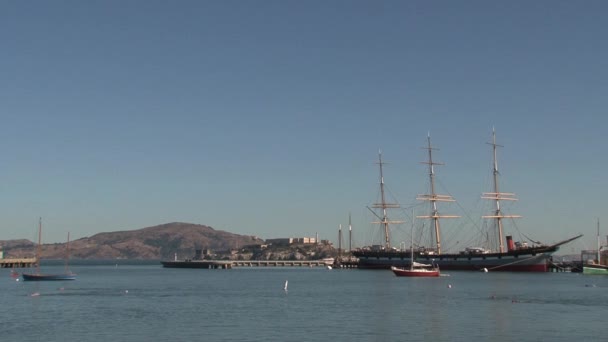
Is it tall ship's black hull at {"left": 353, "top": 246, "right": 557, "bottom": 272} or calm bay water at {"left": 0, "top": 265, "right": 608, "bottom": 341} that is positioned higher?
tall ship's black hull at {"left": 353, "top": 246, "right": 557, "bottom": 272}

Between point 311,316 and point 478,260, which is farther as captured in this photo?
point 478,260

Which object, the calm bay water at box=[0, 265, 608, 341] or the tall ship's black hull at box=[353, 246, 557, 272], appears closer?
the calm bay water at box=[0, 265, 608, 341]

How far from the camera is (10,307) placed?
66250 mm

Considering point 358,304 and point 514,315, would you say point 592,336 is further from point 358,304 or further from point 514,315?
point 358,304

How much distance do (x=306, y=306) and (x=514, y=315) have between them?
18.1 meters

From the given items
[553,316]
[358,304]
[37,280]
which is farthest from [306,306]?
[37,280]

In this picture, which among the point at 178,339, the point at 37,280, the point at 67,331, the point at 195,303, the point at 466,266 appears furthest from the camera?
the point at 466,266

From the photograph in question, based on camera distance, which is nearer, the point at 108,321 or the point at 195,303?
the point at 108,321

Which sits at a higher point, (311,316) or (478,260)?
(478,260)

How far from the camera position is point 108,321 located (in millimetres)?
52219

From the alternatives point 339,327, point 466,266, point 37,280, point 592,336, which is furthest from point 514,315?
point 466,266

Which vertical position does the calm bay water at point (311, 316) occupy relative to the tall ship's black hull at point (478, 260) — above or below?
below

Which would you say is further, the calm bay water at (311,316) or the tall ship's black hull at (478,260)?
the tall ship's black hull at (478,260)

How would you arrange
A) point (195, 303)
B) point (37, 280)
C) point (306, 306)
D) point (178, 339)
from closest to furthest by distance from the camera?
1. point (178, 339)
2. point (306, 306)
3. point (195, 303)
4. point (37, 280)
